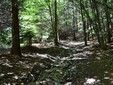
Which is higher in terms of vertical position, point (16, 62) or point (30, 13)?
point (30, 13)

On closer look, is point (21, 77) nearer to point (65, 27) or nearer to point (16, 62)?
point (16, 62)

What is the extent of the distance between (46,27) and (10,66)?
2317 cm

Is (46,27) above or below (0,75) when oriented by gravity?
above

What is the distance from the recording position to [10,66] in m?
11.4

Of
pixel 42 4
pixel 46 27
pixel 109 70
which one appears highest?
pixel 42 4

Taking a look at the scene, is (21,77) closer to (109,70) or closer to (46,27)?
(109,70)

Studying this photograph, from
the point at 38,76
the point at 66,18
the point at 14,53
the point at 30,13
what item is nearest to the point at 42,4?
the point at 30,13

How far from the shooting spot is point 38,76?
1060 cm

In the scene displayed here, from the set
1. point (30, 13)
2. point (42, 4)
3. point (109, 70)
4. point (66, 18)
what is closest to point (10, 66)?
point (109, 70)

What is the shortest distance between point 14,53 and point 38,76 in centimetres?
442

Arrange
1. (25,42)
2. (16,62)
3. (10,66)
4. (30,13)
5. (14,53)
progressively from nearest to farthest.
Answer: (10,66) < (16,62) < (14,53) < (30,13) < (25,42)

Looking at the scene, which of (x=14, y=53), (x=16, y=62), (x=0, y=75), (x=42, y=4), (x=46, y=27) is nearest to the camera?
(x=0, y=75)

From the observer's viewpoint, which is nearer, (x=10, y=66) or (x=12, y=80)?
(x=12, y=80)

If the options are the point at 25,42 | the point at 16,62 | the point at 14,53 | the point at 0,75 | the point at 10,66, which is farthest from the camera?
the point at 25,42
